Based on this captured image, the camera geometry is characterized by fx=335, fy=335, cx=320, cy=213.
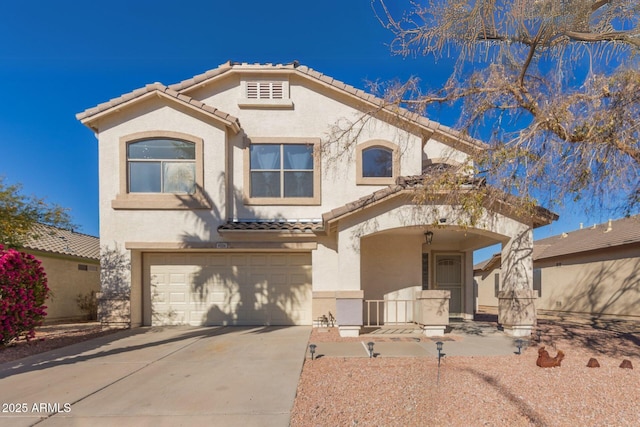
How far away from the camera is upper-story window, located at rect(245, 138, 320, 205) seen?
35.5ft

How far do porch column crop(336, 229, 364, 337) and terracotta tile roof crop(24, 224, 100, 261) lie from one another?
9.96 metres

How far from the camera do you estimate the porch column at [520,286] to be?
8.56m

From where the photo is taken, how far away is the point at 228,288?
10680 mm

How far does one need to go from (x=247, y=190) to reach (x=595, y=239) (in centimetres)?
1652

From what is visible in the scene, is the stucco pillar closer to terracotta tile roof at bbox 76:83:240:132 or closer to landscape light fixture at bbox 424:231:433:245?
landscape light fixture at bbox 424:231:433:245

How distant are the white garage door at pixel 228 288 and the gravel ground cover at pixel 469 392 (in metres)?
4.38

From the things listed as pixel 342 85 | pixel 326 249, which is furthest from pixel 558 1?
pixel 326 249

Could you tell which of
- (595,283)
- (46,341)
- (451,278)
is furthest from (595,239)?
(46,341)

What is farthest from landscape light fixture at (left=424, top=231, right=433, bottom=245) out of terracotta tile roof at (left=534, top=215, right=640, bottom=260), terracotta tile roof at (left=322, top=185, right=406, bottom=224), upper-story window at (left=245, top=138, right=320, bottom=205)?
terracotta tile roof at (left=534, top=215, right=640, bottom=260)

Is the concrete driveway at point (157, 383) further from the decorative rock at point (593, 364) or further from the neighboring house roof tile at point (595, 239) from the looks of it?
the neighboring house roof tile at point (595, 239)

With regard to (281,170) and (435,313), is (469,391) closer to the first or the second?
(435,313)

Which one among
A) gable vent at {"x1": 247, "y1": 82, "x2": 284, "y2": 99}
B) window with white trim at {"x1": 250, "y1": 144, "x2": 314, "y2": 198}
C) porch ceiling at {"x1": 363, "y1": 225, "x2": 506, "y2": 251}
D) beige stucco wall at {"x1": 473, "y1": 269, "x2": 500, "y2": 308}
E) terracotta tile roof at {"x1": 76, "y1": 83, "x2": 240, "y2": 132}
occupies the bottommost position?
beige stucco wall at {"x1": 473, "y1": 269, "x2": 500, "y2": 308}

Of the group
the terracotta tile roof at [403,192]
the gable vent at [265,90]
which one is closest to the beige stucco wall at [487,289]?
the terracotta tile roof at [403,192]

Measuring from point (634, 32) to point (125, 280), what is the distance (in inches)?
523
